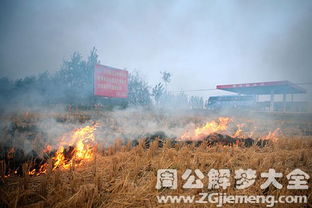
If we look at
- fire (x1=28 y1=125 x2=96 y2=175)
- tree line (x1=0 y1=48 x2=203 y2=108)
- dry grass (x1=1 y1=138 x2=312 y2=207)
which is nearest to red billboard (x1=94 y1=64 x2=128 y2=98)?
tree line (x1=0 y1=48 x2=203 y2=108)

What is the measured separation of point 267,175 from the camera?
3492mm

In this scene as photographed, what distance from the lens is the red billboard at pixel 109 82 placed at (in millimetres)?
17203

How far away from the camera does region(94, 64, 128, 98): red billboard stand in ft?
56.4

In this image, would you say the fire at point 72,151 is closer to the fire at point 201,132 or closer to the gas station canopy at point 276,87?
the fire at point 201,132

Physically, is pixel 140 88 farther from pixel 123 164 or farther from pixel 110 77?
pixel 123 164

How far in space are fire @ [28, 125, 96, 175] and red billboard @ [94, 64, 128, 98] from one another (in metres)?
12.0

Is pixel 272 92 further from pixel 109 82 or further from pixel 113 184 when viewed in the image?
pixel 113 184

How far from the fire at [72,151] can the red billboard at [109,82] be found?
1199 cm

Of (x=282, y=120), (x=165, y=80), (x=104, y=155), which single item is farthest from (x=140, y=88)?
(x=104, y=155)

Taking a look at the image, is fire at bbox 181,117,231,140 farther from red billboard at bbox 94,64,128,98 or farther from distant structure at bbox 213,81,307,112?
distant structure at bbox 213,81,307,112

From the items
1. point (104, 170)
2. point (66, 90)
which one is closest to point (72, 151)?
point (104, 170)

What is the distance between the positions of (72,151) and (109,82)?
14.5m

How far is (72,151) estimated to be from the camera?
15.1ft

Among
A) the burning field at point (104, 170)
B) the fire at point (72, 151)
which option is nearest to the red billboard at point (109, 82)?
the burning field at point (104, 170)
